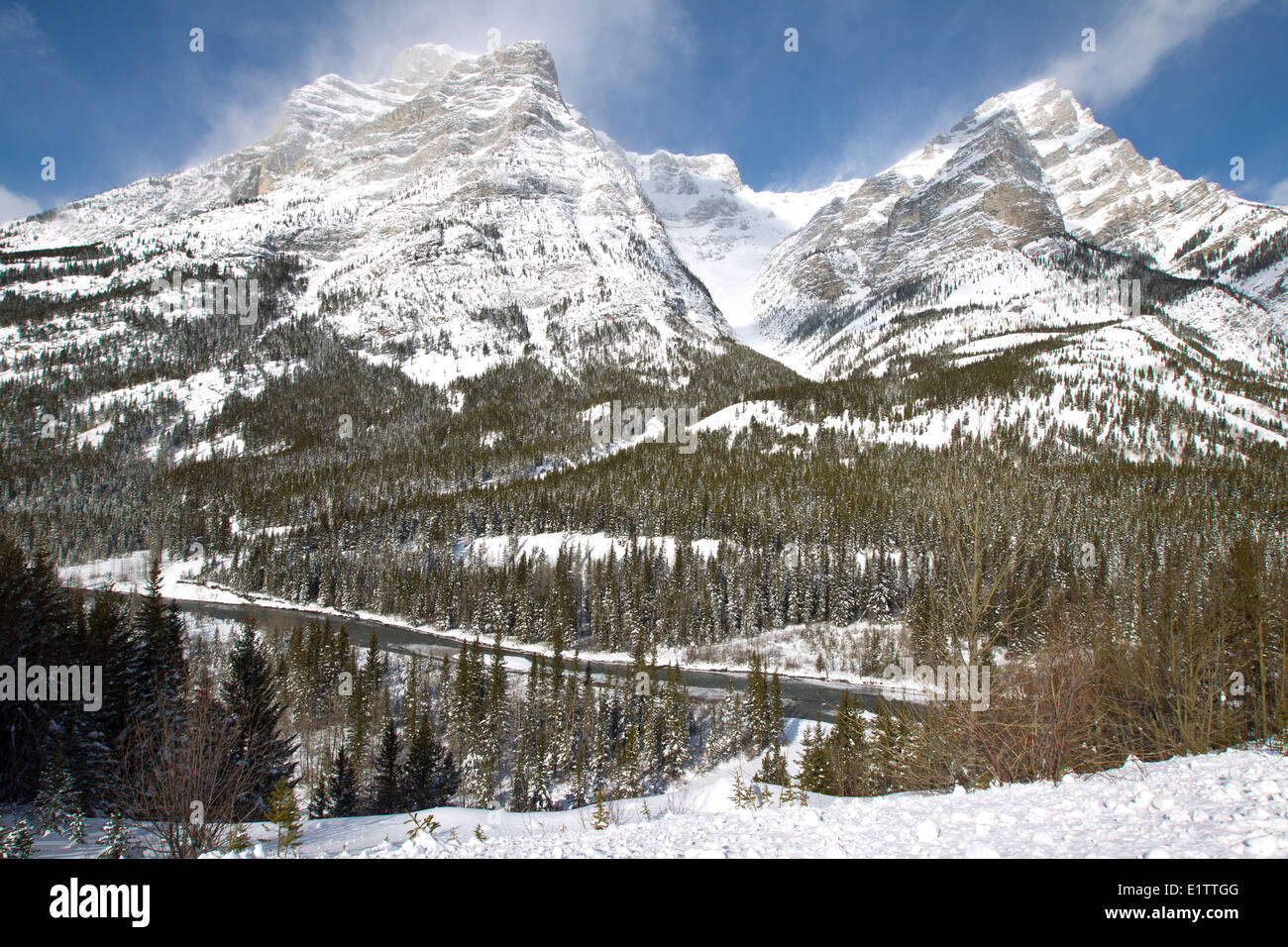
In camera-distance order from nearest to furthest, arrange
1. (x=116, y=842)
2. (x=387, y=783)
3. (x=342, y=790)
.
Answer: (x=116, y=842)
(x=342, y=790)
(x=387, y=783)

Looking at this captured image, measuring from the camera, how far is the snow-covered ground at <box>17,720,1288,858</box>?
6.66m

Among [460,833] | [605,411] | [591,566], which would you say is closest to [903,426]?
[605,411]

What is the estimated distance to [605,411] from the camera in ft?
573

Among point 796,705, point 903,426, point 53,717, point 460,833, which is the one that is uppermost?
point 903,426

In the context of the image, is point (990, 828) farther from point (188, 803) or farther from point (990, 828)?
point (188, 803)

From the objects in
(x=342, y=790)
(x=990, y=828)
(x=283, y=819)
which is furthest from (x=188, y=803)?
(x=342, y=790)

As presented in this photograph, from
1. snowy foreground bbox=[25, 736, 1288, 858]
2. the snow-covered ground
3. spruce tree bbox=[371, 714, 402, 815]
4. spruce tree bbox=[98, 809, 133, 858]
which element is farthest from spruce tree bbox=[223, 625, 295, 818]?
the snow-covered ground

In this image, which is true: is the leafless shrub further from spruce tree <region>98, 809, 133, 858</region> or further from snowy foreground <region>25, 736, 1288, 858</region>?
snowy foreground <region>25, 736, 1288, 858</region>

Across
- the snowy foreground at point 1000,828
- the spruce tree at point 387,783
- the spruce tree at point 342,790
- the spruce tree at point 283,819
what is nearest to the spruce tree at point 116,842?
the spruce tree at point 283,819

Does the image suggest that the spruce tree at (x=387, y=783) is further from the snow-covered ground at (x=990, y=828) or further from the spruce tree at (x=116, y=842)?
the snow-covered ground at (x=990, y=828)

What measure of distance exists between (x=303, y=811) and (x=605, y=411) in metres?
143

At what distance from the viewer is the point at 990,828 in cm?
784

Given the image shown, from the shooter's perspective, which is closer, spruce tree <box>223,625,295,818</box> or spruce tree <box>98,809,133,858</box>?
spruce tree <box>98,809,133,858</box>

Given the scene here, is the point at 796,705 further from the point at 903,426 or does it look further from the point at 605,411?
the point at 605,411
